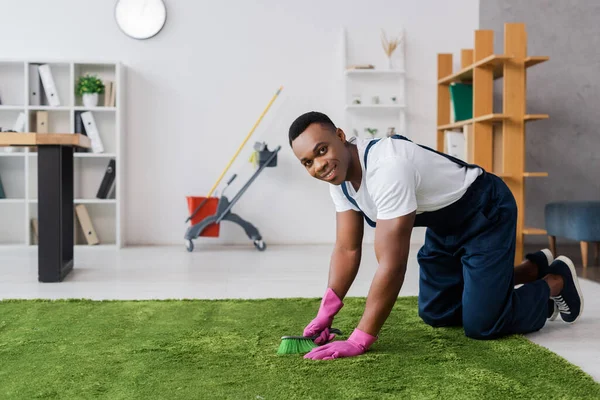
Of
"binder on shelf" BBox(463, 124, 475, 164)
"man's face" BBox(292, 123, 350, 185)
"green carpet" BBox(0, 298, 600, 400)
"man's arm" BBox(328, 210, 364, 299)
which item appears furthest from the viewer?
"binder on shelf" BBox(463, 124, 475, 164)

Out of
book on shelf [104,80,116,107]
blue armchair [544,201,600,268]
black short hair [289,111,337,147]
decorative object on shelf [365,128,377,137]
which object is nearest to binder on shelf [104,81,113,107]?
book on shelf [104,80,116,107]

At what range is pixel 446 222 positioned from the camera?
2.23 meters

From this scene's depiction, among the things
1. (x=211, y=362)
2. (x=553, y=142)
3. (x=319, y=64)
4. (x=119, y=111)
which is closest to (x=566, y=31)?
(x=553, y=142)

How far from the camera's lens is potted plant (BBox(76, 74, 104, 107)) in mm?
5184

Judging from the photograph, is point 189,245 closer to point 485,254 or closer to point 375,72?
point 375,72

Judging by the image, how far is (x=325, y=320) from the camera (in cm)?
213

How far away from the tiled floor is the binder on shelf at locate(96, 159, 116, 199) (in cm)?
45

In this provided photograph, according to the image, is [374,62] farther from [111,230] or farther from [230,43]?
[111,230]

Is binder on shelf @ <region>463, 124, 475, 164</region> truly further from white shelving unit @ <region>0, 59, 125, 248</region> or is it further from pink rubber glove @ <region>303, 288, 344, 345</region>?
pink rubber glove @ <region>303, 288, 344, 345</region>

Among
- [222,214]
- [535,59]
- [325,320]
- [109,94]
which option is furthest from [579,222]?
[109,94]

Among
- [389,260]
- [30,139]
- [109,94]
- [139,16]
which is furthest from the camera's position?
[139,16]

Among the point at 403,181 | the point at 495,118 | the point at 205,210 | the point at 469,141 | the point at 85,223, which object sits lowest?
the point at 85,223

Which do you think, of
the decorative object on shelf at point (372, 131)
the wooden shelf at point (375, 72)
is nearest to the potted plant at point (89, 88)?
the wooden shelf at point (375, 72)

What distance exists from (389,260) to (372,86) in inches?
153
